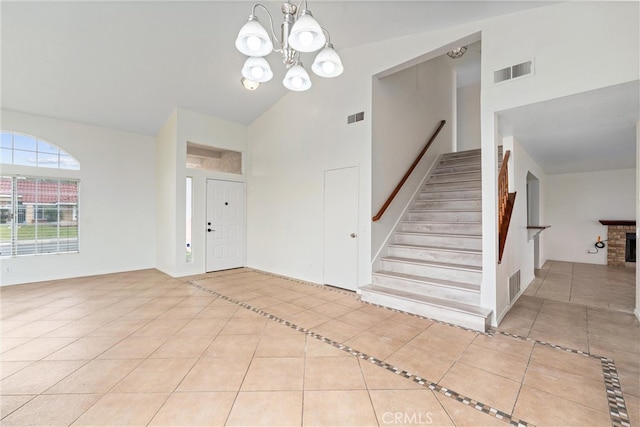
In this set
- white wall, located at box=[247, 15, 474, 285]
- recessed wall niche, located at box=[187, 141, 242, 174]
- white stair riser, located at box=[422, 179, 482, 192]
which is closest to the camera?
white wall, located at box=[247, 15, 474, 285]

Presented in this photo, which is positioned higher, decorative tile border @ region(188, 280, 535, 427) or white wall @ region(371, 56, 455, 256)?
white wall @ region(371, 56, 455, 256)

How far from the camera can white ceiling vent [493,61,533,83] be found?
2900 mm

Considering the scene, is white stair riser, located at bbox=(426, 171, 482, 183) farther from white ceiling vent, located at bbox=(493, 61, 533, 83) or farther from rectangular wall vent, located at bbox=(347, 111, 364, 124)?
white ceiling vent, located at bbox=(493, 61, 533, 83)

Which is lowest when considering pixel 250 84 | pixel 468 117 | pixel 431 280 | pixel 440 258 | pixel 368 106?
pixel 431 280

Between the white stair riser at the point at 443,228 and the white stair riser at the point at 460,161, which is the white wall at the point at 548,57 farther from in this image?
the white stair riser at the point at 460,161

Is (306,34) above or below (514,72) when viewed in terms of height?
below

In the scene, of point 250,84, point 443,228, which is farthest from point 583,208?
point 250,84

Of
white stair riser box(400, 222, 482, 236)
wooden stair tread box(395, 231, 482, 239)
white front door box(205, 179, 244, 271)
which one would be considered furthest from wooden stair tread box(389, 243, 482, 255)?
white front door box(205, 179, 244, 271)

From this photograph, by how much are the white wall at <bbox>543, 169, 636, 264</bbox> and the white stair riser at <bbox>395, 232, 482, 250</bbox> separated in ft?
15.6

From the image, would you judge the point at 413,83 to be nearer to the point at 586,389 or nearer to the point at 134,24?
the point at 134,24

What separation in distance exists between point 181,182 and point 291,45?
4334mm

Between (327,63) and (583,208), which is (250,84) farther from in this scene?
(583,208)

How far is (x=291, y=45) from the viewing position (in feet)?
7.11

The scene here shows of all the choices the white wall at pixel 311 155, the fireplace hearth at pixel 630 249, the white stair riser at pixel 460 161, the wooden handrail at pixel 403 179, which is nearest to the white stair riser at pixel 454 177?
the white stair riser at pixel 460 161
